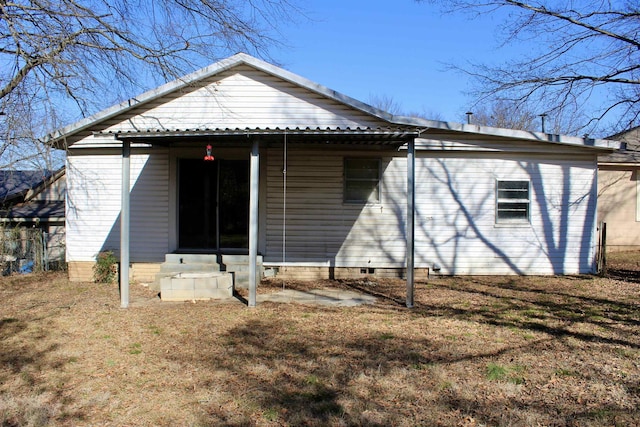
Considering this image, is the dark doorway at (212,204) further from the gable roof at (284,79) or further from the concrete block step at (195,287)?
the concrete block step at (195,287)

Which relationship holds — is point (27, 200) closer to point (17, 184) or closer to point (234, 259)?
point (17, 184)

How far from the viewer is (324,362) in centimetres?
518

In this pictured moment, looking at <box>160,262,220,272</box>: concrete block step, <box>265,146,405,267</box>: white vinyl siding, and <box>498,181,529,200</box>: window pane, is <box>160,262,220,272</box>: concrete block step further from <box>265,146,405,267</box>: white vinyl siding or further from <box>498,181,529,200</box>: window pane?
<box>498,181,529,200</box>: window pane

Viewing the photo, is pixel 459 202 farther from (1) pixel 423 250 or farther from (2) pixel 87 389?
(2) pixel 87 389

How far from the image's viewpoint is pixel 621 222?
15844 millimetres

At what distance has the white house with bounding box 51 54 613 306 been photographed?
1019 cm

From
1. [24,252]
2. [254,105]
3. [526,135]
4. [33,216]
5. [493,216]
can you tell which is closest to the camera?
[254,105]

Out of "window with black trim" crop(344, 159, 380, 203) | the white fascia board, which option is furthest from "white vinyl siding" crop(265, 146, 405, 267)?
the white fascia board

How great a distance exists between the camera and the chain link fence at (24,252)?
12523 mm

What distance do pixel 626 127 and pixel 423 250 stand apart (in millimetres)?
6181

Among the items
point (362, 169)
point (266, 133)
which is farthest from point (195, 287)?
point (362, 169)

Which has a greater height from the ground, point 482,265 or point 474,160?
point 474,160

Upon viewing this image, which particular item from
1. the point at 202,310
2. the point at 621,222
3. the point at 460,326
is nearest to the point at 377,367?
the point at 460,326

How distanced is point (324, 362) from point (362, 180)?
595 centimetres
